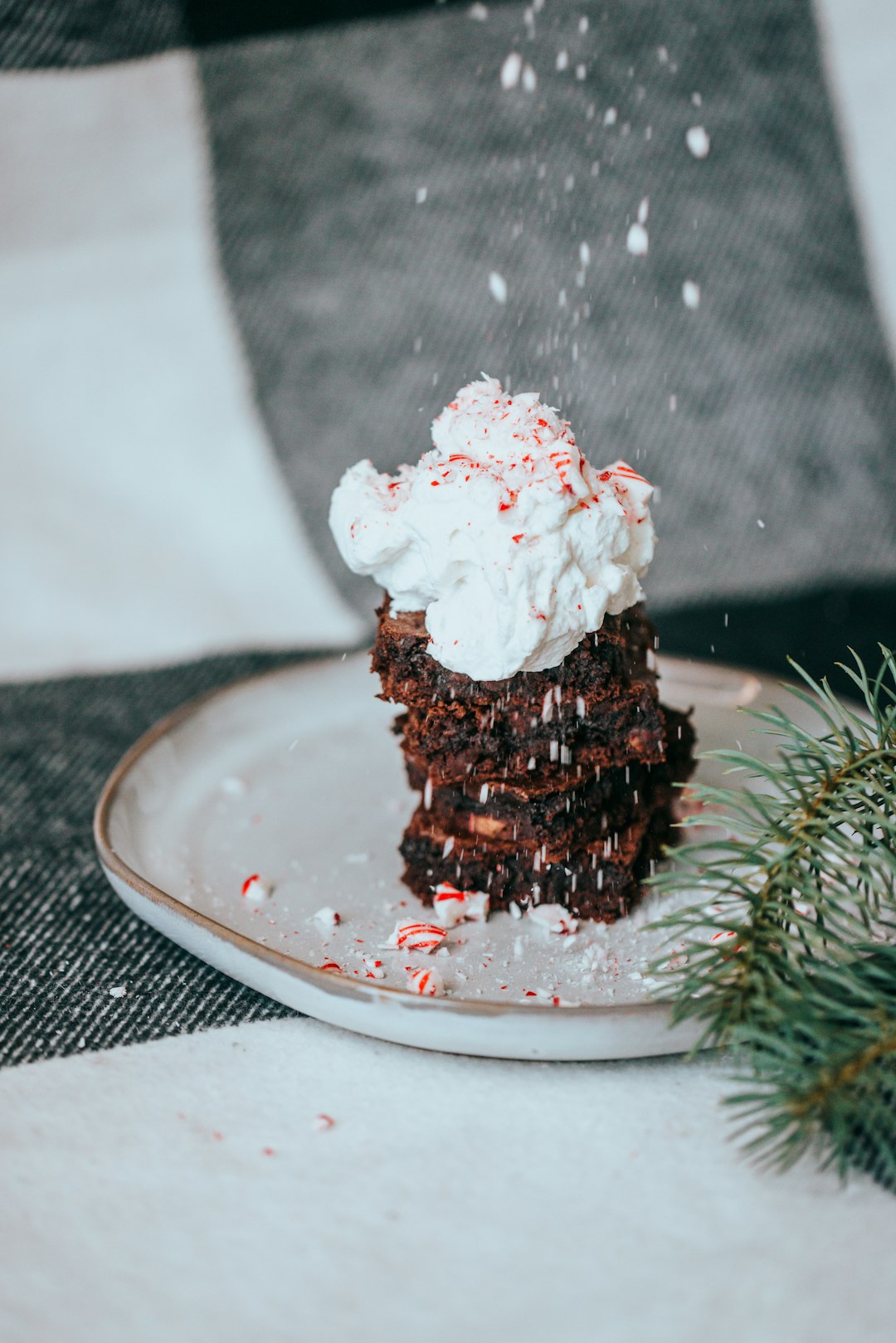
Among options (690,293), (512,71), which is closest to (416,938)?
(690,293)

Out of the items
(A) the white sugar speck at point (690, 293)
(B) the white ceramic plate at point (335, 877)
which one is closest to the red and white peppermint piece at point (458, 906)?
(B) the white ceramic plate at point (335, 877)

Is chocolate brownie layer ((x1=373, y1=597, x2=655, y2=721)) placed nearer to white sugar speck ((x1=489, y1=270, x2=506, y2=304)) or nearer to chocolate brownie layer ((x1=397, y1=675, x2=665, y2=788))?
chocolate brownie layer ((x1=397, y1=675, x2=665, y2=788))

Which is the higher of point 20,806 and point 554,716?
point 554,716

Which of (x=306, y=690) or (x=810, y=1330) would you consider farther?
(x=306, y=690)

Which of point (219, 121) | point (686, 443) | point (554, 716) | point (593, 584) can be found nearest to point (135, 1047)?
Result: point (554, 716)

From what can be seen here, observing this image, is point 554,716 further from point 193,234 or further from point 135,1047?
point 193,234

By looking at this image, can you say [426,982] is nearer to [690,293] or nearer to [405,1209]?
[405,1209]

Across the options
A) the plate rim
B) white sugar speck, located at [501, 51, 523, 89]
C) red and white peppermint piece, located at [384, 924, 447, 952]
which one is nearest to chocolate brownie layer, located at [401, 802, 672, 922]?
red and white peppermint piece, located at [384, 924, 447, 952]
